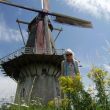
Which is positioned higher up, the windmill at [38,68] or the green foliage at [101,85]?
the windmill at [38,68]

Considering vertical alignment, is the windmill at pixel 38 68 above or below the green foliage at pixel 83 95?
above

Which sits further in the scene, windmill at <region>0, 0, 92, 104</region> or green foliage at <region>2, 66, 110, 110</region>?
windmill at <region>0, 0, 92, 104</region>

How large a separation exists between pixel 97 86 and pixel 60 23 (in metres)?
28.4

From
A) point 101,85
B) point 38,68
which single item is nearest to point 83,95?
point 101,85

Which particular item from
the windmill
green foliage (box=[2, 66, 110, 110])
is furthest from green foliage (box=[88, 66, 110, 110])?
the windmill

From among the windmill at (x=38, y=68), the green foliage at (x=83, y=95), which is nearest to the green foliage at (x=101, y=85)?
the green foliage at (x=83, y=95)

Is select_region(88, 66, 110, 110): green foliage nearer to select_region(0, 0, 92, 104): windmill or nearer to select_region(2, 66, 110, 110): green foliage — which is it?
select_region(2, 66, 110, 110): green foliage

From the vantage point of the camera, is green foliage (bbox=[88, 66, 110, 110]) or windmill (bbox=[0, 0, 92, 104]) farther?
windmill (bbox=[0, 0, 92, 104])

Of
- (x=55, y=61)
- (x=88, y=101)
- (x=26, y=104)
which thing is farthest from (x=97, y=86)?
(x=55, y=61)

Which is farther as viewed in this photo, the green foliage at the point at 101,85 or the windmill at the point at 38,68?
the windmill at the point at 38,68

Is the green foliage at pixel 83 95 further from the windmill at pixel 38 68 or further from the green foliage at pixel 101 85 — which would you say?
the windmill at pixel 38 68

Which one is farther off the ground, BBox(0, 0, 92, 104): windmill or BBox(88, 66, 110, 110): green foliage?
BBox(0, 0, 92, 104): windmill

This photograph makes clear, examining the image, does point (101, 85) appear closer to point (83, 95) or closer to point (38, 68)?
point (83, 95)

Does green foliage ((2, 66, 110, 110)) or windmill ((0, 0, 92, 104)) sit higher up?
windmill ((0, 0, 92, 104))
